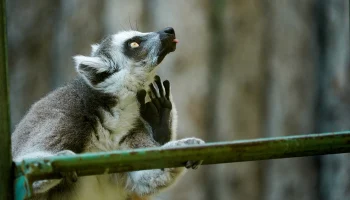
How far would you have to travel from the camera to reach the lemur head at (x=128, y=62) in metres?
2.83

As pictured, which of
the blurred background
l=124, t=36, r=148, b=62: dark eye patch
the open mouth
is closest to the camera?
the open mouth

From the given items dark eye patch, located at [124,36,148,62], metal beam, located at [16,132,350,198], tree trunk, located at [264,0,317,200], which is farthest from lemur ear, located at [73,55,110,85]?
tree trunk, located at [264,0,317,200]

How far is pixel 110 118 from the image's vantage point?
8.96 feet

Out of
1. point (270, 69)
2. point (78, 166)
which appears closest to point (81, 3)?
point (270, 69)

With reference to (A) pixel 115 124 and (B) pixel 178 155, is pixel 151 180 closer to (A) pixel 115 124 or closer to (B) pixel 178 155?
(A) pixel 115 124

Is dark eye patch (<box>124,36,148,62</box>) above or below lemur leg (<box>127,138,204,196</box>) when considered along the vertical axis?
above

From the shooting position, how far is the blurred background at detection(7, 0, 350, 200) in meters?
4.57

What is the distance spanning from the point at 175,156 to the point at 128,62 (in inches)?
52.9

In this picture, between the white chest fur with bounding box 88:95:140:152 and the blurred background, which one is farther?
the blurred background

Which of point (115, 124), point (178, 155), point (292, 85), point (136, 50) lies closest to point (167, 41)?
point (136, 50)

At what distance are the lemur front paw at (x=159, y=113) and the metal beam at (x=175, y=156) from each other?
100 centimetres

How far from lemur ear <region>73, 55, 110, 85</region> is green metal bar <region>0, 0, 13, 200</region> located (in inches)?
48.2

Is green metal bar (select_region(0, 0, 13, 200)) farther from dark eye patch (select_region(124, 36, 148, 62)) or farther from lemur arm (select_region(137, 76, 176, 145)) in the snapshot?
dark eye patch (select_region(124, 36, 148, 62))

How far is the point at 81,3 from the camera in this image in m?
4.59
